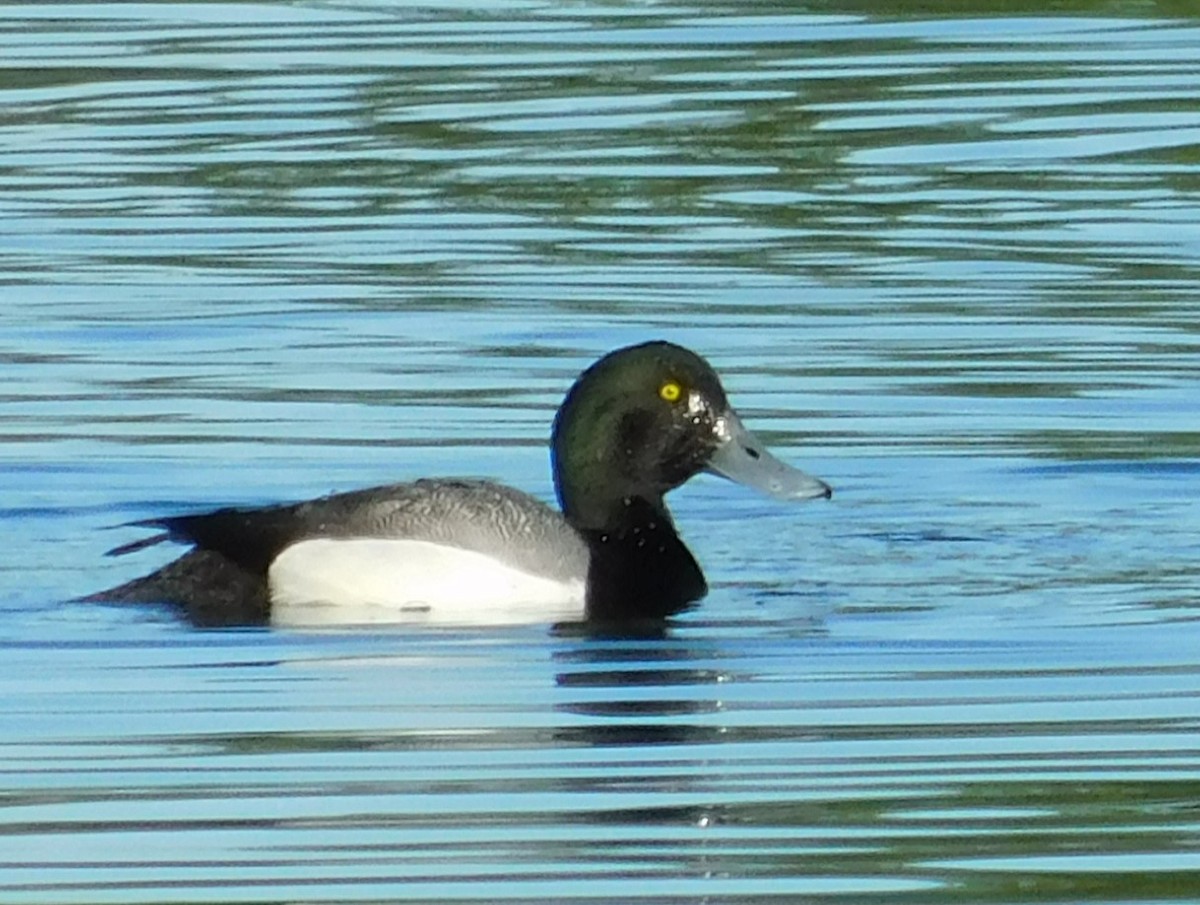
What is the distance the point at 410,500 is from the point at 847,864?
3818 millimetres

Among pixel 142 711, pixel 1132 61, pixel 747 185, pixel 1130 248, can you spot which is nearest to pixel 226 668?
pixel 142 711

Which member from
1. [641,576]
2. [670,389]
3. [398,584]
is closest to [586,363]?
[670,389]

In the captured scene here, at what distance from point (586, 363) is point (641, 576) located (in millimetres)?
3176

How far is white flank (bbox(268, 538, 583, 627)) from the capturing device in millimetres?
11492

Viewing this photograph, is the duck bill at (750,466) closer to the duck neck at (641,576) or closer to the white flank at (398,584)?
A: the duck neck at (641,576)

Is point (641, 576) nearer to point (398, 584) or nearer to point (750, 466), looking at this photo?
point (750, 466)

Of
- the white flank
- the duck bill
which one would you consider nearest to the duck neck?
the white flank

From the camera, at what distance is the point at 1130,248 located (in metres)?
17.0

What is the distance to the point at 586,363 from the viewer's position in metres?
14.9

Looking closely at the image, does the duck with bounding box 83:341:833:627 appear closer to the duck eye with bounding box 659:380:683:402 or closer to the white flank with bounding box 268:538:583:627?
the white flank with bounding box 268:538:583:627

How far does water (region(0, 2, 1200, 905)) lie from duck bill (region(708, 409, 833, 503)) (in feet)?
0.85

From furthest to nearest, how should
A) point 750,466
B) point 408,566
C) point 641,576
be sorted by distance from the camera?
point 750,466, point 641,576, point 408,566

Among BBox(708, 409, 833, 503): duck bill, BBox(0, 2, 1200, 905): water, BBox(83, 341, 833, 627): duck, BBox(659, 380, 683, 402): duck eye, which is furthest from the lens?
BBox(659, 380, 683, 402): duck eye

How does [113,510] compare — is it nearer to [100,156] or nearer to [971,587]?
[971,587]
